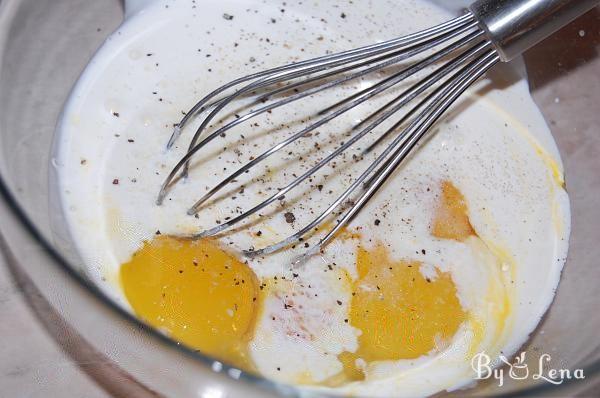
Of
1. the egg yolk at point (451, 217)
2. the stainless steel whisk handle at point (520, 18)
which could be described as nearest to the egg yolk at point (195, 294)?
the egg yolk at point (451, 217)

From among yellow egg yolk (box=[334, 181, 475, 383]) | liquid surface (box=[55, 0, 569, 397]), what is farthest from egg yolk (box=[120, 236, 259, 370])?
yellow egg yolk (box=[334, 181, 475, 383])

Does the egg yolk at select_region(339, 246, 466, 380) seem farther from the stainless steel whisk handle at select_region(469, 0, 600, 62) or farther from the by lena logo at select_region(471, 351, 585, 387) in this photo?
the stainless steel whisk handle at select_region(469, 0, 600, 62)

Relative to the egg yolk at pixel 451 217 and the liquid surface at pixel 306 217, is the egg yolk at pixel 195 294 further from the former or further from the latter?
the egg yolk at pixel 451 217

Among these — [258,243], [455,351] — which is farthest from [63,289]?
[455,351]

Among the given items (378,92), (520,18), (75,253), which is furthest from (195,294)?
(520,18)

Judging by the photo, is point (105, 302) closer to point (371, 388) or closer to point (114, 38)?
point (371, 388)

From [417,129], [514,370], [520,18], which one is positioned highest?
[520,18]

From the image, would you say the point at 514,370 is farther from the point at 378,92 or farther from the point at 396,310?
the point at 378,92
